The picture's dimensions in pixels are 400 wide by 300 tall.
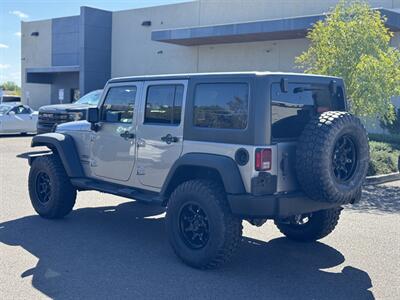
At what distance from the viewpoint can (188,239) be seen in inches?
204

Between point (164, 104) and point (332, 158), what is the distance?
1974 mm

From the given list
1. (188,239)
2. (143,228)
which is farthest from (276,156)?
(143,228)

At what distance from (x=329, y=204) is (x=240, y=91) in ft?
4.79

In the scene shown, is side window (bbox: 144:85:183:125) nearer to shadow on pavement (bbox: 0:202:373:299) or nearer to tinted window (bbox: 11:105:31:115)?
shadow on pavement (bbox: 0:202:373:299)

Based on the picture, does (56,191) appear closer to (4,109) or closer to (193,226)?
(193,226)

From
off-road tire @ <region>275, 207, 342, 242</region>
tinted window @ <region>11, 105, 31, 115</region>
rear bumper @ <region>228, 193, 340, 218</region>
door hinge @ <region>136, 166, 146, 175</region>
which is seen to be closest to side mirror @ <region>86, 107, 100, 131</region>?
door hinge @ <region>136, 166, 146, 175</region>

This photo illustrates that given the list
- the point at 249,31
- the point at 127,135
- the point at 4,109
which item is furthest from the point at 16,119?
the point at 127,135

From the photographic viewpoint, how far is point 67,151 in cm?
675

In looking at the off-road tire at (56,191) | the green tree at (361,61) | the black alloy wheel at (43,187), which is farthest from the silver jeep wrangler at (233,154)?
the green tree at (361,61)

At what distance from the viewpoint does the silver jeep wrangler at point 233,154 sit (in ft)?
15.4

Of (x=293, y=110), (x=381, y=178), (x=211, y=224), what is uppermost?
(x=293, y=110)

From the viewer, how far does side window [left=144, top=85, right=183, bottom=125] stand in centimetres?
548

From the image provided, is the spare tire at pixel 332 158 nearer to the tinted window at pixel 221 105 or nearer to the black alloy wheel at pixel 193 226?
the tinted window at pixel 221 105

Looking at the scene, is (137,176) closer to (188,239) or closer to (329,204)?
(188,239)
